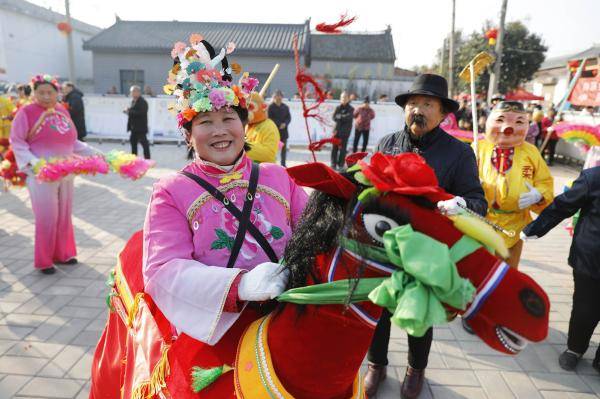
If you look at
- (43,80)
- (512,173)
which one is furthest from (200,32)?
(512,173)

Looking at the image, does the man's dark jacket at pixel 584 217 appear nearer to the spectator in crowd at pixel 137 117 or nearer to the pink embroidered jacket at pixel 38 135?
the pink embroidered jacket at pixel 38 135

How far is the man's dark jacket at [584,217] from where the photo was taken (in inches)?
114

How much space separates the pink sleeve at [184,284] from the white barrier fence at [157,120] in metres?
12.1

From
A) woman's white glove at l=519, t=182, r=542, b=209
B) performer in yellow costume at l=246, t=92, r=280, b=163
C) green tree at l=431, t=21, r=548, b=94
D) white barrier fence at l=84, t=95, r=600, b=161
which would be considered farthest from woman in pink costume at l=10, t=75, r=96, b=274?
green tree at l=431, t=21, r=548, b=94

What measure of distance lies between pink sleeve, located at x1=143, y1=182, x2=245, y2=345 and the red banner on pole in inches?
206

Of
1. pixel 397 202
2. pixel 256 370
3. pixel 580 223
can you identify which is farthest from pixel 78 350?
pixel 580 223

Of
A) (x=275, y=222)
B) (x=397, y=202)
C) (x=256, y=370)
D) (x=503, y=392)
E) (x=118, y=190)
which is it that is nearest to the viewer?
(x=397, y=202)

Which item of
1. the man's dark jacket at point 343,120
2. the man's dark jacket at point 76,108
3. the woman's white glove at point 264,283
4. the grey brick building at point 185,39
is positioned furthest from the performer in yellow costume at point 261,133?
the grey brick building at point 185,39

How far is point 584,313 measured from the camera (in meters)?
3.08

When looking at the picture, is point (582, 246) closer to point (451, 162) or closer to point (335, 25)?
point (451, 162)

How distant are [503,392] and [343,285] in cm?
243

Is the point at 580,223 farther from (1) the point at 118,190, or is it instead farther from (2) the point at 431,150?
(1) the point at 118,190

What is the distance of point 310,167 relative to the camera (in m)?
1.16

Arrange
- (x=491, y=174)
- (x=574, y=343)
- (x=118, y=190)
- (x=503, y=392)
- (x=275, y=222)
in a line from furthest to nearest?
(x=118, y=190) < (x=491, y=174) < (x=574, y=343) < (x=503, y=392) < (x=275, y=222)
